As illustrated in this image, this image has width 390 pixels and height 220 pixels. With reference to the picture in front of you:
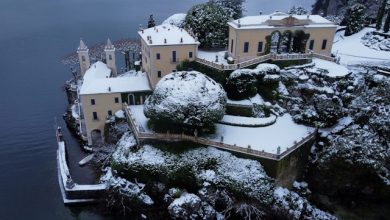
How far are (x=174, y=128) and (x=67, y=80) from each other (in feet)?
126

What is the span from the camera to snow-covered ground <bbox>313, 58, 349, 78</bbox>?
1599 inches

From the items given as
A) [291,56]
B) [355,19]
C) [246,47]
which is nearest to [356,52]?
[355,19]

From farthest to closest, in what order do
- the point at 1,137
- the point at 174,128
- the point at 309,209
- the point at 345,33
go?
the point at 345,33 → the point at 1,137 → the point at 174,128 → the point at 309,209

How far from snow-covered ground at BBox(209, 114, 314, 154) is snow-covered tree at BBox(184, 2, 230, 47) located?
644 inches

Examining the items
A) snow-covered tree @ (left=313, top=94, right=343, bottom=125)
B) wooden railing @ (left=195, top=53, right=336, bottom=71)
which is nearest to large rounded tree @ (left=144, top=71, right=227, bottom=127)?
wooden railing @ (left=195, top=53, right=336, bottom=71)

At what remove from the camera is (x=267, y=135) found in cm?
3628

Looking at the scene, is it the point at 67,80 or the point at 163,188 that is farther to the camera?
the point at 67,80

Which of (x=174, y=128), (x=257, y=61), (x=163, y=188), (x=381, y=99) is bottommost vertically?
(x=163, y=188)

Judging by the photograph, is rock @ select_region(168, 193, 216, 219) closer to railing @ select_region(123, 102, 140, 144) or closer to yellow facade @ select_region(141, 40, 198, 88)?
railing @ select_region(123, 102, 140, 144)

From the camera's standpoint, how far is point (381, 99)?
36938mm

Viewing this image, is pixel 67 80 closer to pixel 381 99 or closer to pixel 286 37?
pixel 286 37

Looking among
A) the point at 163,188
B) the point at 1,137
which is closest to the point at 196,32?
the point at 163,188

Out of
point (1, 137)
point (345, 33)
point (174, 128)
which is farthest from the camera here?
point (345, 33)

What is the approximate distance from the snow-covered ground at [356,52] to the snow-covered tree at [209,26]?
17.1 meters
